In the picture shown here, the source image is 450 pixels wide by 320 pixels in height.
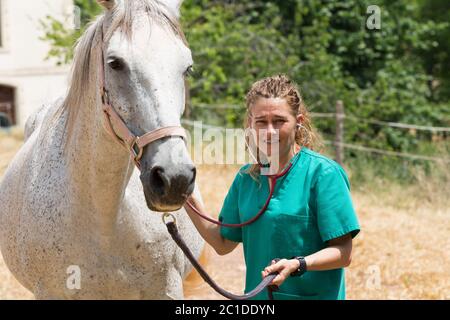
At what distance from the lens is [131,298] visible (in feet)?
9.66

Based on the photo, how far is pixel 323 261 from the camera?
2297mm

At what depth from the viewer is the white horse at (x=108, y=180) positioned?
7.89 ft

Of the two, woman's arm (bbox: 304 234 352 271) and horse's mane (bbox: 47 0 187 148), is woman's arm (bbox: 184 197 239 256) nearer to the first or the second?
woman's arm (bbox: 304 234 352 271)

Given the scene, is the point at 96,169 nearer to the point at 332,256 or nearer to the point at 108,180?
the point at 108,180

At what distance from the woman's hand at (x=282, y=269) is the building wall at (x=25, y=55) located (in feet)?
58.9

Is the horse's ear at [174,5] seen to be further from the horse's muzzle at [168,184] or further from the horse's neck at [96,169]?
the horse's muzzle at [168,184]

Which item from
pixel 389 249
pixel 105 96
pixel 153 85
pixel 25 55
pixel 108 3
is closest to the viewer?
pixel 153 85

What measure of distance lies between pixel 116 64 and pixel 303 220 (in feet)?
2.72

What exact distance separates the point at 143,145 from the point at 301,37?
36.7 feet

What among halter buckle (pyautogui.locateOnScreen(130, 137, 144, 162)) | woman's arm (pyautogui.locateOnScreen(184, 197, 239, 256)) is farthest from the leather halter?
woman's arm (pyautogui.locateOnScreen(184, 197, 239, 256))

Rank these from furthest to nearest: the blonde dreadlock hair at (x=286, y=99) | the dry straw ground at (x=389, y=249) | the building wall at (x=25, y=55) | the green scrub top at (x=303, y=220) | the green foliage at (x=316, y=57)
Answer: the building wall at (x=25, y=55) → the green foliage at (x=316, y=57) → the dry straw ground at (x=389, y=249) → the blonde dreadlock hair at (x=286, y=99) → the green scrub top at (x=303, y=220)

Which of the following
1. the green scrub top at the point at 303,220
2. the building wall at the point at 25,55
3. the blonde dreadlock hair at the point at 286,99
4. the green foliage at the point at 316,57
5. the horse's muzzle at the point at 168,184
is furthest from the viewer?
the building wall at the point at 25,55

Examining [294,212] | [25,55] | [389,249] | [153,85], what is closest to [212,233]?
[294,212]

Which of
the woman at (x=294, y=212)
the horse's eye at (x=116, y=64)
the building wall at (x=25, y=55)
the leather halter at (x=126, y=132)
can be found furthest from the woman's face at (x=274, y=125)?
the building wall at (x=25, y=55)
